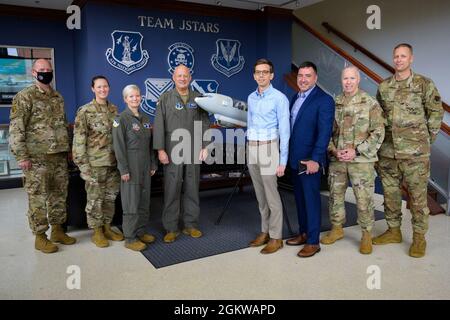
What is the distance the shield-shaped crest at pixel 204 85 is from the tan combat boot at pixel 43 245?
3.59 meters

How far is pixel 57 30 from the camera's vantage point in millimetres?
5910

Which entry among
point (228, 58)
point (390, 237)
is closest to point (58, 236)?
point (390, 237)

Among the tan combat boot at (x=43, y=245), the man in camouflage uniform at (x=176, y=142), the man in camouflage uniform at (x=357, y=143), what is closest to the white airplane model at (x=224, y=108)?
the man in camouflage uniform at (x=176, y=142)

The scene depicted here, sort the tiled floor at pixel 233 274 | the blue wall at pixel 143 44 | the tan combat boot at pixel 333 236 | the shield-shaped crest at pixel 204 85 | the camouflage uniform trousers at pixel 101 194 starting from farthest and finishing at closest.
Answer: the shield-shaped crest at pixel 204 85
the blue wall at pixel 143 44
the tan combat boot at pixel 333 236
the camouflage uniform trousers at pixel 101 194
the tiled floor at pixel 233 274

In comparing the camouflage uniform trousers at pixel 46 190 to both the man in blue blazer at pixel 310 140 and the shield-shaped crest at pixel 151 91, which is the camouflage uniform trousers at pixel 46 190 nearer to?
the man in blue blazer at pixel 310 140

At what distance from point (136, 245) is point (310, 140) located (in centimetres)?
168

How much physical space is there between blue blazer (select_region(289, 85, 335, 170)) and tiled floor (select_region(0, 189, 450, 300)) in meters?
0.81

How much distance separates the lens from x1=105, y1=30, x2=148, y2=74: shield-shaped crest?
5273mm

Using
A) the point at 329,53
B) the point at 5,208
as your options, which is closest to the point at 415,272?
the point at 329,53

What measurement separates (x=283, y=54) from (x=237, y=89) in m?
0.98

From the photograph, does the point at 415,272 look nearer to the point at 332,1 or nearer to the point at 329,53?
the point at 329,53

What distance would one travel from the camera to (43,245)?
3.08 meters

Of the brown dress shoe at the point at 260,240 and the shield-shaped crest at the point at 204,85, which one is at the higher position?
the shield-shaped crest at the point at 204,85

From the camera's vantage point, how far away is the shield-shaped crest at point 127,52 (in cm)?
527
